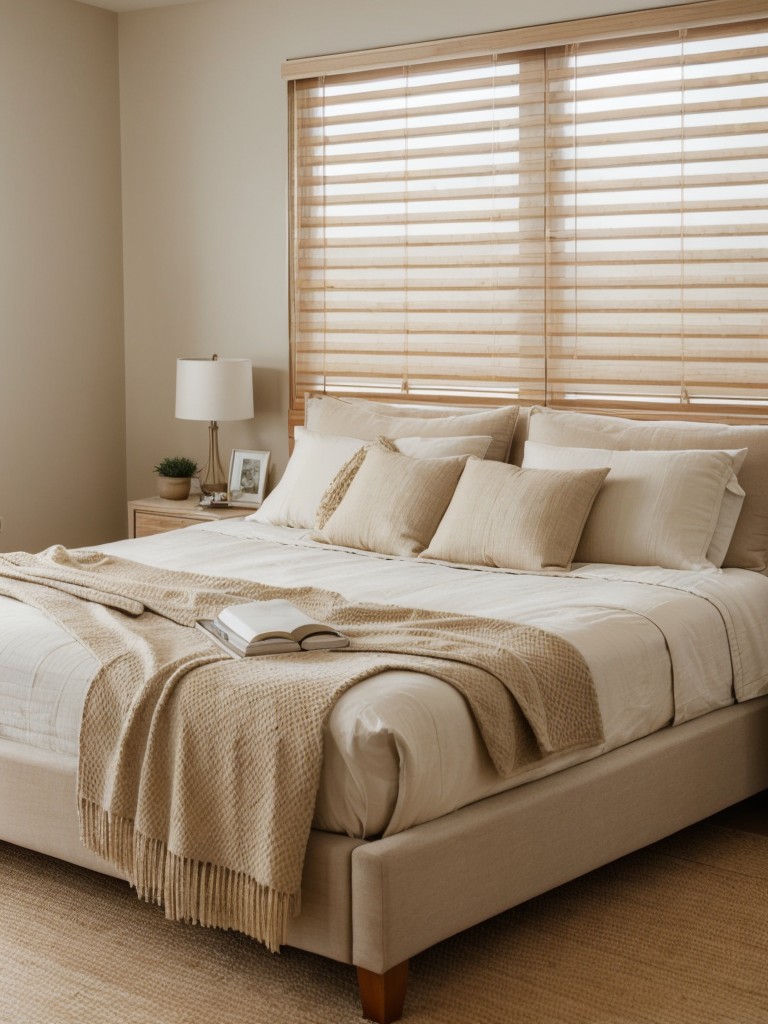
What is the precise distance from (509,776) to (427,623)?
0.45m

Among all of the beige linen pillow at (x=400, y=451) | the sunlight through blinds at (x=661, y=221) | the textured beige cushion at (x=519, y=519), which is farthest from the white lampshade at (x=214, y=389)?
the textured beige cushion at (x=519, y=519)

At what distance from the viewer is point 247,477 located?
17.4 feet

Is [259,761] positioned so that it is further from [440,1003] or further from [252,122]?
[252,122]

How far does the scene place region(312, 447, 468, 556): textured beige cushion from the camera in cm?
396

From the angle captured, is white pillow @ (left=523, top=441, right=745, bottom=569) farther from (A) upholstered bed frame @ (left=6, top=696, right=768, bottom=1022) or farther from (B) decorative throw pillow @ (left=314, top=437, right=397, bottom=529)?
(B) decorative throw pillow @ (left=314, top=437, right=397, bottom=529)

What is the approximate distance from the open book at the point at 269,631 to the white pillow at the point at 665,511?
1.22 m

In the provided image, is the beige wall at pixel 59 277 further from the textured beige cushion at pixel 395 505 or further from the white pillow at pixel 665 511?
the white pillow at pixel 665 511

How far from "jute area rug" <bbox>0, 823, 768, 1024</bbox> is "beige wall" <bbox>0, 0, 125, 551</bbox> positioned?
2.68 m

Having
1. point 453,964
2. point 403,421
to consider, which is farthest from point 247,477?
point 453,964

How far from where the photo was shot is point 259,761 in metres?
2.39

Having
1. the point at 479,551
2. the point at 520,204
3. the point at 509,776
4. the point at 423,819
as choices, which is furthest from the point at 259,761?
the point at 520,204

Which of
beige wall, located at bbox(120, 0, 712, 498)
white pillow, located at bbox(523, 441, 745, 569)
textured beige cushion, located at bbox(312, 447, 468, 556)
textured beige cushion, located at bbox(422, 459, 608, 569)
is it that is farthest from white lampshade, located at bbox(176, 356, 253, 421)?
white pillow, located at bbox(523, 441, 745, 569)

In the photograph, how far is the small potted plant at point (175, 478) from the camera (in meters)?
5.27

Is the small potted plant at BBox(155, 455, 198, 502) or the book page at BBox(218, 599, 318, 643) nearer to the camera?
the book page at BBox(218, 599, 318, 643)
